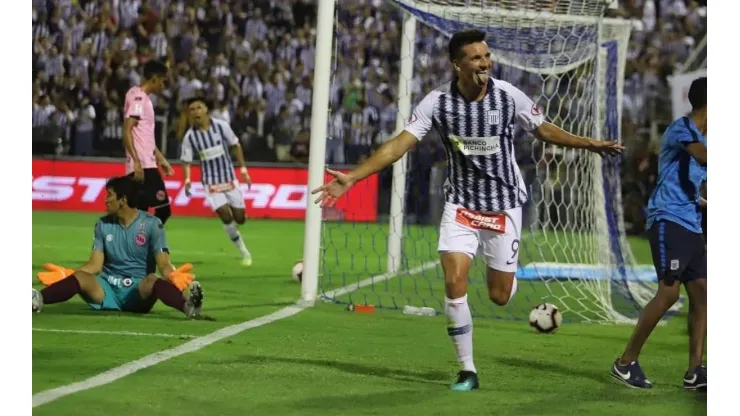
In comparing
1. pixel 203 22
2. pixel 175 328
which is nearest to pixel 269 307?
pixel 175 328

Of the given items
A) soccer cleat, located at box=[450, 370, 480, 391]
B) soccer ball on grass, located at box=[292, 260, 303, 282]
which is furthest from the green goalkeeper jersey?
soccer cleat, located at box=[450, 370, 480, 391]

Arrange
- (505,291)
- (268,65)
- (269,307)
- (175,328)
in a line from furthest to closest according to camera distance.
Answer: (268,65)
(269,307)
(175,328)
(505,291)

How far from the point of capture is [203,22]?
2470 centimetres

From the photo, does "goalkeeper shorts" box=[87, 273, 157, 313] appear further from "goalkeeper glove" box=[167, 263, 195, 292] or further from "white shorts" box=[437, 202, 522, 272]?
"white shorts" box=[437, 202, 522, 272]

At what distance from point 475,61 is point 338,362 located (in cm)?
198

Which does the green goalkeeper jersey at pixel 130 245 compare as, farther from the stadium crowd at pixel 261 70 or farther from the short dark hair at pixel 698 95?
the stadium crowd at pixel 261 70

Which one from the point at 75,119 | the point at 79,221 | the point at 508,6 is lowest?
the point at 79,221

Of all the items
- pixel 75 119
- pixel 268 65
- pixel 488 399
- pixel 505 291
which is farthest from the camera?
pixel 268 65

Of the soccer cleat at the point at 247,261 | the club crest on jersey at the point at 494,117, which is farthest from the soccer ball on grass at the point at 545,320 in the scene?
the soccer cleat at the point at 247,261

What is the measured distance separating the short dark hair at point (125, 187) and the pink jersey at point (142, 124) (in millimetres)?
2597

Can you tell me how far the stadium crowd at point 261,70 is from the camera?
21656mm

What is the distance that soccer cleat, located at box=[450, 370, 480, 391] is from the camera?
6.57 m

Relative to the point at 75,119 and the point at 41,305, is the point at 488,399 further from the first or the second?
the point at 75,119

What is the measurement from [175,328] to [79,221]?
39.0ft
